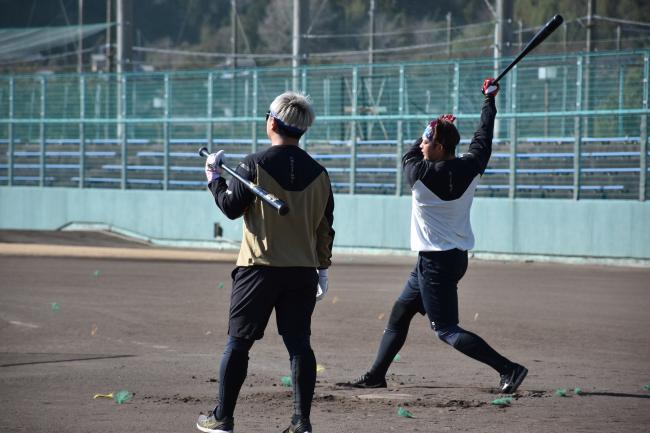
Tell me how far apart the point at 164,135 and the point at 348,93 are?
430cm

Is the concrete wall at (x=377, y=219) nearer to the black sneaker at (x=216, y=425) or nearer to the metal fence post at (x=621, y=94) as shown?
the metal fence post at (x=621, y=94)

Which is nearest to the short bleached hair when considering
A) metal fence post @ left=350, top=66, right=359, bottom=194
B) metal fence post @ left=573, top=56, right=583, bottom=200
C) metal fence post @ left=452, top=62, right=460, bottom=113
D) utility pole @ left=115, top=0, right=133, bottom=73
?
metal fence post @ left=573, top=56, right=583, bottom=200

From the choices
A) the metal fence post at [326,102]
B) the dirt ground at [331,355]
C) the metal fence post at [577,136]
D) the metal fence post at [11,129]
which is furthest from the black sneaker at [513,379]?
the metal fence post at [11,129]

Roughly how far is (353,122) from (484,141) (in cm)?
1488

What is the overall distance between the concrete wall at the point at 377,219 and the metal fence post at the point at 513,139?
0.26m

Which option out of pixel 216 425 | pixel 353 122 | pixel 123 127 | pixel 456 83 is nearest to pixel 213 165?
pixel 216 425

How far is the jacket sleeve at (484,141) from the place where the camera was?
7.56 meters

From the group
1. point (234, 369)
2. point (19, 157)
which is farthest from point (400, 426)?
point (19, 157)

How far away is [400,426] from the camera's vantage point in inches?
262

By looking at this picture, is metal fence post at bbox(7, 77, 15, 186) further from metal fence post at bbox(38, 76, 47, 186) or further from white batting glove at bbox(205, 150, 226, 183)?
white batting glove at bbox(205, 150, 226, 183)

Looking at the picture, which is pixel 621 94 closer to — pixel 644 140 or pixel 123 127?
pixel 644 140

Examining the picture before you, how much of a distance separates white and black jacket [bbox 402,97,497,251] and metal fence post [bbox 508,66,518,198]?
1294 cm

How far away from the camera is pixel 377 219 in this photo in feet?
71.6

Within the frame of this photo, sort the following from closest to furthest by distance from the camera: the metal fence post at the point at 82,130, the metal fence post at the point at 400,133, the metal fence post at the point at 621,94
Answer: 1. the metal fence post at the point at 621,94
2. the metal fence post at the point at 400,133
3. the metal fence post at the point at 82,130
